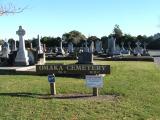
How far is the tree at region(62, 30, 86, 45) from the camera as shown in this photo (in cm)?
10466

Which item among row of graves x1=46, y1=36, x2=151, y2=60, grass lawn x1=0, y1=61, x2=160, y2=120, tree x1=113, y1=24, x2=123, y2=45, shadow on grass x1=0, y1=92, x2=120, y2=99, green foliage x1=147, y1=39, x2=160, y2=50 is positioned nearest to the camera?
grass lawn x1=0, y1=61, x2=160, y2=120

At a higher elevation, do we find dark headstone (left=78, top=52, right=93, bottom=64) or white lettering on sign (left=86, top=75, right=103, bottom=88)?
dark headstone (left=78, top=52, right=93, bottom=64)

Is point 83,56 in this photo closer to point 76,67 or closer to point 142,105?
point 76,67

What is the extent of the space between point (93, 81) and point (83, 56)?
12167 millimetres

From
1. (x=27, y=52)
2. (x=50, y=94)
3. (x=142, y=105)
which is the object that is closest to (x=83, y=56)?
(x=27, y=52)

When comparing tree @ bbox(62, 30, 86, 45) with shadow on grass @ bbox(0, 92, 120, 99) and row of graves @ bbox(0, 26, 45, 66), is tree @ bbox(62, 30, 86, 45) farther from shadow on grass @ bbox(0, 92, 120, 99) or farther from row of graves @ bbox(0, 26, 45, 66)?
shadow on grass @ bbox(0, 92, 120, 99)

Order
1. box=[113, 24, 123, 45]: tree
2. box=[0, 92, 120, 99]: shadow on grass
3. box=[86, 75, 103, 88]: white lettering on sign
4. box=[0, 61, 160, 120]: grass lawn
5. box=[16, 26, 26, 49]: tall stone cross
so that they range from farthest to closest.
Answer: box=[113, 24, 123, 45]: tree → box=[16, 26, 26, 49]: tall stone cross → box=[86, 75, 103, 88]: white lettering on sign → box=[0, 92, 120, 99]: shadow on grass → box=[0, 61, 160, 120]: grass lawn

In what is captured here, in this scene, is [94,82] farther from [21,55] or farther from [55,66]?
[21,55]

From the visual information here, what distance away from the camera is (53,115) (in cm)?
1048

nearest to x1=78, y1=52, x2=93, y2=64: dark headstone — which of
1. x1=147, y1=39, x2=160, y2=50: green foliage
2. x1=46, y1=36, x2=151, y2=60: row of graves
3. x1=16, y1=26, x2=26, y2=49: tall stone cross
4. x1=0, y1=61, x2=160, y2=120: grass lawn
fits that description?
x1=16, y1=26, x2=26, y2=49: tall stone cross

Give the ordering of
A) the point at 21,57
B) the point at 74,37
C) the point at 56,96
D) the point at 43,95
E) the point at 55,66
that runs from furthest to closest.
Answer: the point at 74,37 → the point at 21,57 → the point at 55,66 → the point at 43,95 → the point at 56,96

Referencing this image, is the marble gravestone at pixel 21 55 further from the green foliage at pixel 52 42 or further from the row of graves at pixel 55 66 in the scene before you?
the green foliage at pixel 52 42

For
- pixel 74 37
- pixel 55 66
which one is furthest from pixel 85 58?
pixel 74 37

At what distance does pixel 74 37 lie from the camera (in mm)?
108500
